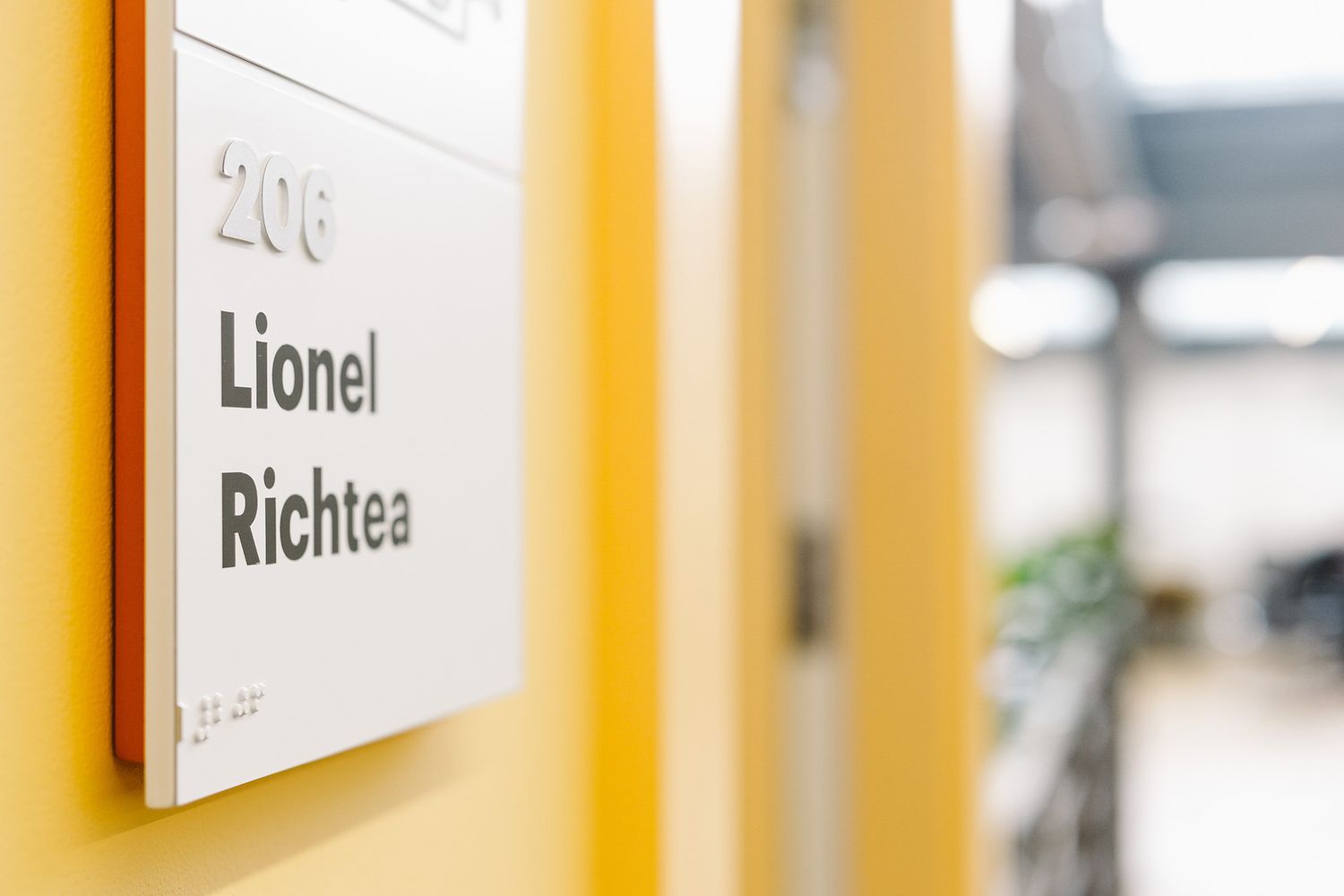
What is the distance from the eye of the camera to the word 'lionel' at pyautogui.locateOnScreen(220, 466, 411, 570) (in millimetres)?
590

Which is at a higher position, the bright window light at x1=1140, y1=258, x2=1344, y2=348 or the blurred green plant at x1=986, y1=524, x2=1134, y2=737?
the bright window light at x1=1140, y1=258, x2=1344, y2=348

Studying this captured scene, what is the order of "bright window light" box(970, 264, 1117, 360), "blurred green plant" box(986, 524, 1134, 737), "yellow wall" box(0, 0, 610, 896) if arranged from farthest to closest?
1. "bright window light" box(970, 264, 1117, 360)
2. "blurred green plant" box(986, 524, 1134, 737)
3. "yellow wall" box(0, 0, 610, 896)

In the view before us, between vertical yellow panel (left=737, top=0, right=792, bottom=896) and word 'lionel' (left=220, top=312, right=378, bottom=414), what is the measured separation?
65 cm

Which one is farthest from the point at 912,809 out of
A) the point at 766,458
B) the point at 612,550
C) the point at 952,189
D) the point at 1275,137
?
the point at 1275,137

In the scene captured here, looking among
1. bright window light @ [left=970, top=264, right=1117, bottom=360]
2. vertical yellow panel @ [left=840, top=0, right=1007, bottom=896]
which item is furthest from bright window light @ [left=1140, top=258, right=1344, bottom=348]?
vertical yellow panel @ [left=840, top=0, right=1007, bottom=896]

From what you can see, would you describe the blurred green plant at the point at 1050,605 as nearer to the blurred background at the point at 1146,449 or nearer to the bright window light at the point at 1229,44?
the blurred background at the point at 1146,449

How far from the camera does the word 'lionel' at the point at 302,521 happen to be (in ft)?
1.94

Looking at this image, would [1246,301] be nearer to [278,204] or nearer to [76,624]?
[278,204]

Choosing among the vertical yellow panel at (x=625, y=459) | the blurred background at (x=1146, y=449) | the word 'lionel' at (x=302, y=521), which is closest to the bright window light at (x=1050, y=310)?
the blurred background at (x=1146, y=449)

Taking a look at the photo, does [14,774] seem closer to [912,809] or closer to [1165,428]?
[912,809]

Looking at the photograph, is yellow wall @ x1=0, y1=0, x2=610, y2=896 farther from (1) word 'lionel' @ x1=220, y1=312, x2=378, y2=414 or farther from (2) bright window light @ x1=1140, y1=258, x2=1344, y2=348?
(2) bright window light @ x1=1140, y1=258, x2=1344, y2=348

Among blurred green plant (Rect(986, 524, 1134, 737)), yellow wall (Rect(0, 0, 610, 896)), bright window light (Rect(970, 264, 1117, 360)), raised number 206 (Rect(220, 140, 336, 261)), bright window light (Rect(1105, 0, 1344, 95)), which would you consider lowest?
blurred green plant (Rect(986, 524, 1134, 737))

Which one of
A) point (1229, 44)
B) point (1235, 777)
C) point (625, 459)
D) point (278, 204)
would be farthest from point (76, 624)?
point (1235, 777)

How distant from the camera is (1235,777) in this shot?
22.3 feet
